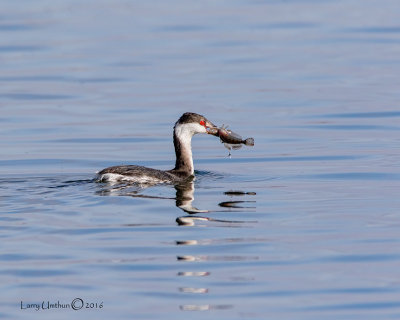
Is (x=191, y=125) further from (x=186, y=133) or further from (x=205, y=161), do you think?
(x=205, y=161)

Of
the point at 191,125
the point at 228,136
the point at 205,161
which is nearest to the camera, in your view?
the point at 228,136

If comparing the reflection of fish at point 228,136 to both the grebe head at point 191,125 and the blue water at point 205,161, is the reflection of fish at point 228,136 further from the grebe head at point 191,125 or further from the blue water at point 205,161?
the blue water at point 205,161

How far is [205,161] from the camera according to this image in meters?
16.6

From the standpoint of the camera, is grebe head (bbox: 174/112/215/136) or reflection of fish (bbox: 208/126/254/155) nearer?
reflection of fish (bbox: 208/126/254/155)

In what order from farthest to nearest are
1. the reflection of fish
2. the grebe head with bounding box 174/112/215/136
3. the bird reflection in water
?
the grebe head with bounding box 174/112/215/136
the reflection of fish
the bird reflection in water

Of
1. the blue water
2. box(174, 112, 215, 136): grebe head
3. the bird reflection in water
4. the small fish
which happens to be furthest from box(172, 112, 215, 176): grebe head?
the bird reflection in water

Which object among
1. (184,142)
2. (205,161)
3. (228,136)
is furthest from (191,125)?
(205,161)

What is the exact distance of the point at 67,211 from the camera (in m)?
11.9

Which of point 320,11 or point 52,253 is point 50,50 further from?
point 52,253

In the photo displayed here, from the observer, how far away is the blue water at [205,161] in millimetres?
8914

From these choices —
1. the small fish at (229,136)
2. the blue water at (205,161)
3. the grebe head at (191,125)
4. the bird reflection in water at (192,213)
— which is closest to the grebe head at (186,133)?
the grebe head at (191,125)

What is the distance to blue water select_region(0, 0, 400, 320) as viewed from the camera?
891 centimetres

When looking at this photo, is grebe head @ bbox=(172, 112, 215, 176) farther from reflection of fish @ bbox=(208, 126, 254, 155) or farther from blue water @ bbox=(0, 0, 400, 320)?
blue water @ bbox=(0, 0, 400, 320)

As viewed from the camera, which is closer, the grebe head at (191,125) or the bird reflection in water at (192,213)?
the bird reflection in water at (192,213)
